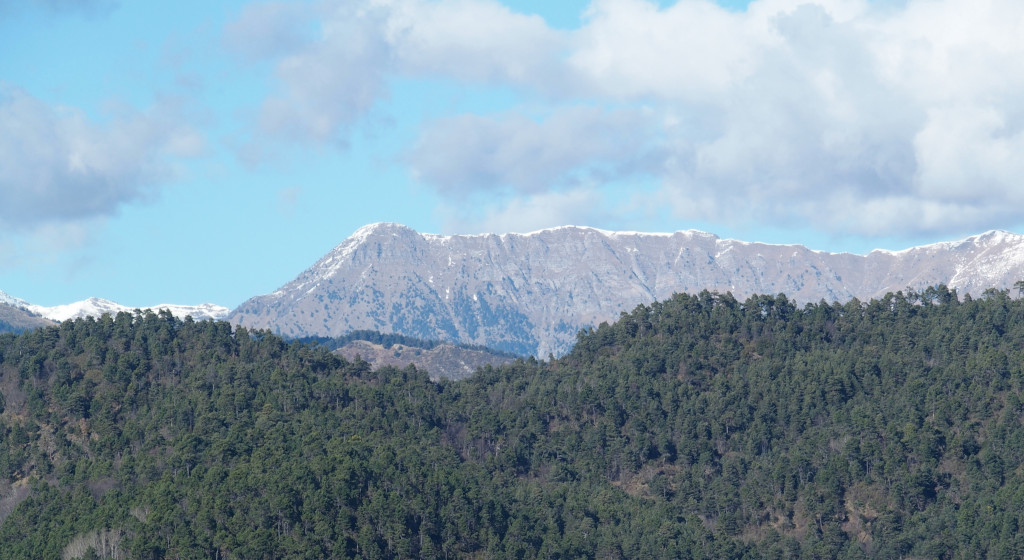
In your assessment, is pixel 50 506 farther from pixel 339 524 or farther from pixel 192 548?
pixel 339 524

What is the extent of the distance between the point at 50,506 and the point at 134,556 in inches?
907

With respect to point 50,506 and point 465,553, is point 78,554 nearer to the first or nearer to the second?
point 50,506

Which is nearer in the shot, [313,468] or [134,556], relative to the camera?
[134,556]

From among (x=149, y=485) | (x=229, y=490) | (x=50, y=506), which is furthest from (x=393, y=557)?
(x=50, y=506)

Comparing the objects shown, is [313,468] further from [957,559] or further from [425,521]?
[957,559]

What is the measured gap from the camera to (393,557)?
192 m

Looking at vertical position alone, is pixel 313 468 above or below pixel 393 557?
above

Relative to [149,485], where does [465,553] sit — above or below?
below

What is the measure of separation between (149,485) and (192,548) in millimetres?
18716

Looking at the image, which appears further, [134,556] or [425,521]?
[425,521]

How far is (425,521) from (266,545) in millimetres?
25968

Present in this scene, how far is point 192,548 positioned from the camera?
181750 millimetres

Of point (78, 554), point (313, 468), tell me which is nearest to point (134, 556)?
point (78, 554)

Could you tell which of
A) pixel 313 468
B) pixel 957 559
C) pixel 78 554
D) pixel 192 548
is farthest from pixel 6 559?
pixel 957 559
